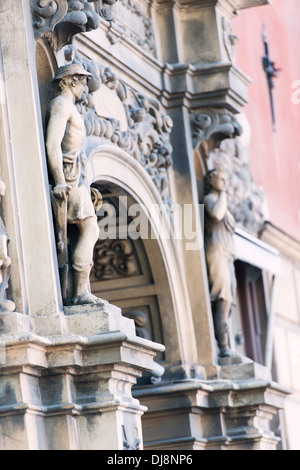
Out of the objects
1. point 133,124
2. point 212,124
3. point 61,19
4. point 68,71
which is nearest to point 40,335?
point 68,71

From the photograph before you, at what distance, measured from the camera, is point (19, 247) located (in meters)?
8.92

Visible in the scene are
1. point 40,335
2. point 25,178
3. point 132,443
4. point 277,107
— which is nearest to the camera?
point 40,335

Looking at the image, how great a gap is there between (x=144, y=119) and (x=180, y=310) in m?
1.64

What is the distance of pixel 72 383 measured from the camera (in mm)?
8906

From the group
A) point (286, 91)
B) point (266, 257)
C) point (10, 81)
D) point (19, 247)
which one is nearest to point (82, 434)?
point (19, 247)

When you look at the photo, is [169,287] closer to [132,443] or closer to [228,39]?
[228,39]

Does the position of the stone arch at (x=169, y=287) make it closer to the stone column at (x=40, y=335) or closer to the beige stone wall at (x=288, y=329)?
the stone column at (x=40, y=335)

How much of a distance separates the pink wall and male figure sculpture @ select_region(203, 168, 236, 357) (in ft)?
10.6

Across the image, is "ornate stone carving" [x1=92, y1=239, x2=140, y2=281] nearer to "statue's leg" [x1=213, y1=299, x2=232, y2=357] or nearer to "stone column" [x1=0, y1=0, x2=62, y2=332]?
"statue's leg" [x1=213, y1=299, x2=232, y2=357]

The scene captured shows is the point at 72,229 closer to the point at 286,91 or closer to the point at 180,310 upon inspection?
the point at 180,310

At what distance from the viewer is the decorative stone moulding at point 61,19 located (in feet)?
30.8

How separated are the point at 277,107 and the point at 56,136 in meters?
8.09

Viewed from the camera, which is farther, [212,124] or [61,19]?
[212,124]

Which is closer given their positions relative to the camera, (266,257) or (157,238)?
(157,238)
